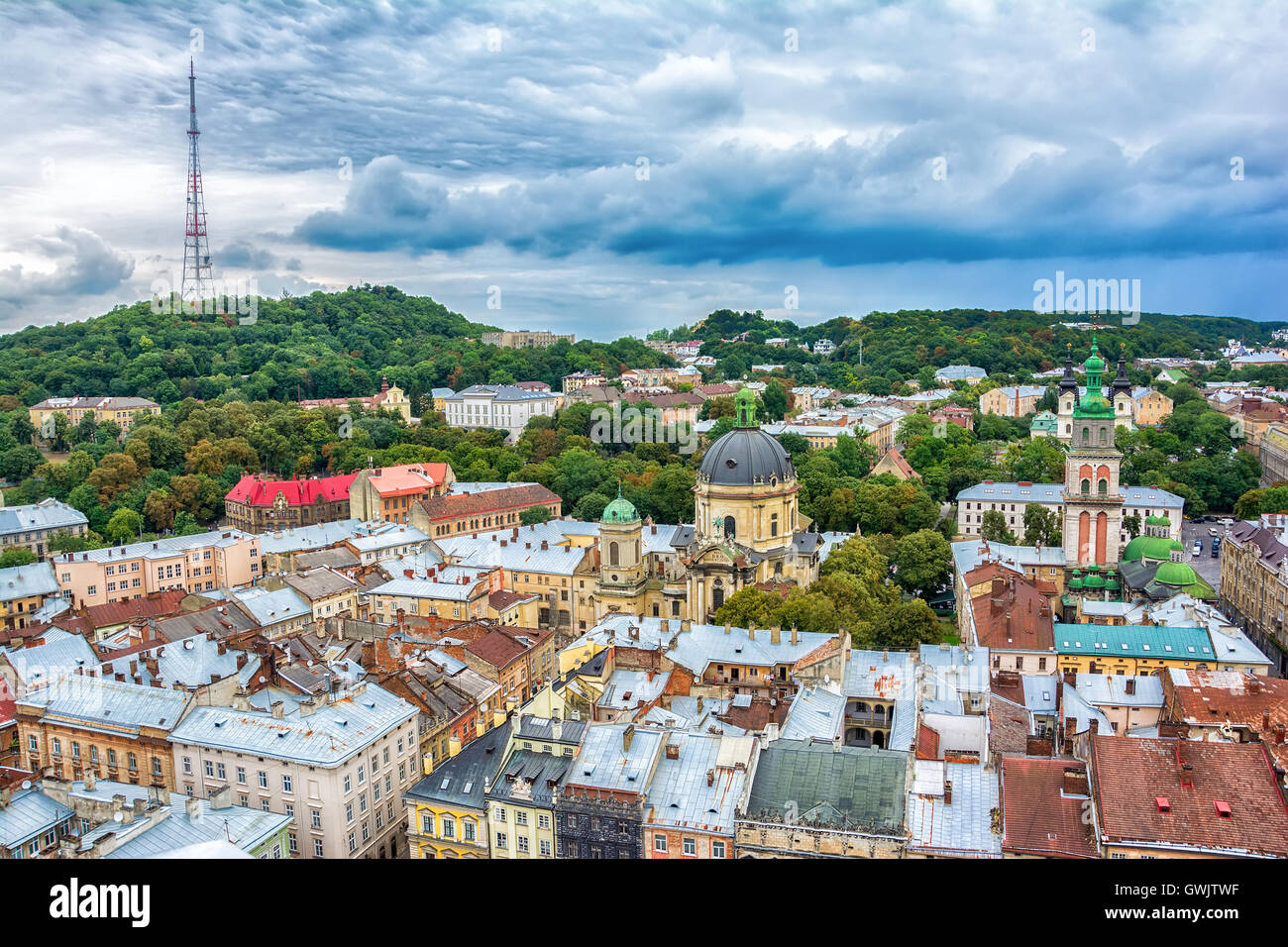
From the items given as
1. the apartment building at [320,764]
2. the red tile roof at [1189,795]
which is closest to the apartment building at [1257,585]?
the red tile roof at [1189,795]

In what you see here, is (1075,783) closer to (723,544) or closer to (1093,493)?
(723,544)

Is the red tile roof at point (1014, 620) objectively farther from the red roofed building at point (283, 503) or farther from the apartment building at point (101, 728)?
the red roofed building at point (283, 503)

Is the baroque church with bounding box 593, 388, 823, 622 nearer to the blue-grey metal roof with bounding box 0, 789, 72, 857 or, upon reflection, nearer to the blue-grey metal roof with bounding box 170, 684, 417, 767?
the blue-grey metal roof with bounding box 170, 684, 417, 767

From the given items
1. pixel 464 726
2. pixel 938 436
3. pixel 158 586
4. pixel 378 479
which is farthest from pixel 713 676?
pixel 938 436

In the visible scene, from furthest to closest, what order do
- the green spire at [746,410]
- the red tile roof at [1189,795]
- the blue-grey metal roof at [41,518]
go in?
the blue-grey metal roof at [41,518] → the green spire at [746,410] → the red tile roof at [1189,795]
